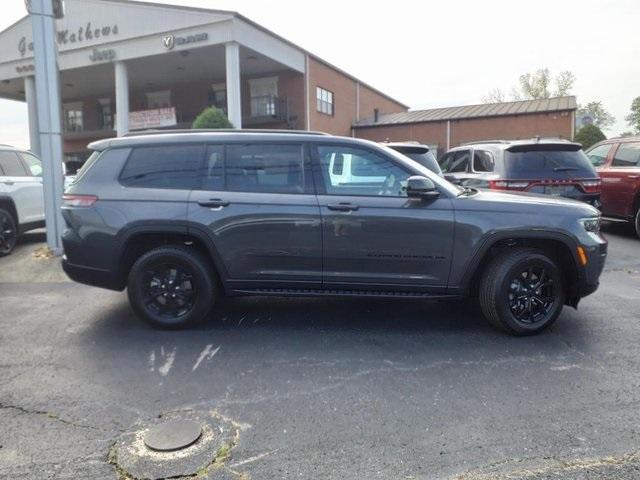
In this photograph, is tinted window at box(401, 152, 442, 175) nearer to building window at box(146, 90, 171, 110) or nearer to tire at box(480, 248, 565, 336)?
tire at box(480, 248, 565, 336)

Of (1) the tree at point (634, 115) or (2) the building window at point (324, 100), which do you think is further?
(1) the tree at point (634, 115)

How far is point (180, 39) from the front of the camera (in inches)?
786

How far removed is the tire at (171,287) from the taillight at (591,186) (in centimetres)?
586

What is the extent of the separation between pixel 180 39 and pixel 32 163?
12023 millimetres

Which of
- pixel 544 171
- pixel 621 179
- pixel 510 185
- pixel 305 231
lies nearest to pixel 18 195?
pixel 305 231

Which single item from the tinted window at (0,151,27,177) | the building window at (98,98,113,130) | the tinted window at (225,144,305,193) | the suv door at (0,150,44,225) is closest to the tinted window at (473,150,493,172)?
the tinted window at (225,144,305,193)

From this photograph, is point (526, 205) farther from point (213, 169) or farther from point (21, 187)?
point (21, 187)

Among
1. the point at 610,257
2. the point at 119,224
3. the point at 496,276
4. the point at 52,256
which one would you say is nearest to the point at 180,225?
the point at 119,224

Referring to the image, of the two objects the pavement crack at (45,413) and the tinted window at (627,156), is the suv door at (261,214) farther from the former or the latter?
the tinted window at (627,156)

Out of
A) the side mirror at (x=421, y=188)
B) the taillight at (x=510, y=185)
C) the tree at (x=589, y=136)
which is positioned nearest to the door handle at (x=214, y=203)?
the side mirror at (x=421, y=188)

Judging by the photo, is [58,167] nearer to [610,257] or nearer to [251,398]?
[251,398]

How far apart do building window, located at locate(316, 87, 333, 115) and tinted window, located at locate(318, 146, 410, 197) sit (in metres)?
21.6

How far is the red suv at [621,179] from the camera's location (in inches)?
381

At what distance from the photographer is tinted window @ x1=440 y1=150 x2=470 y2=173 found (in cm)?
947
